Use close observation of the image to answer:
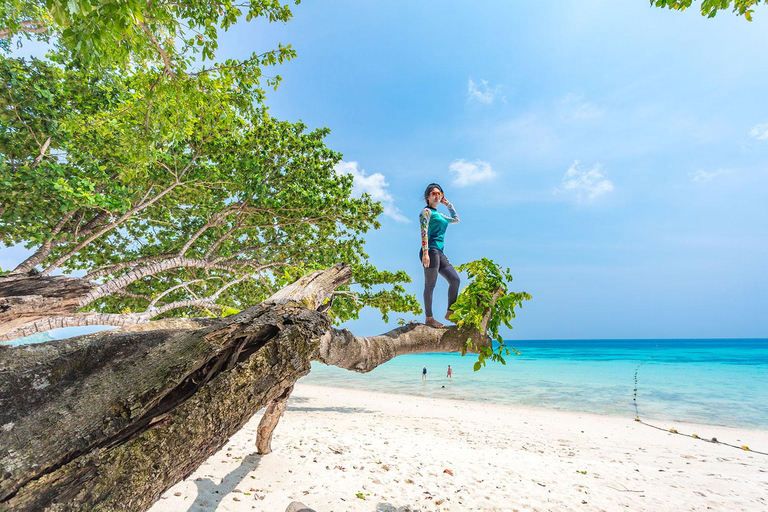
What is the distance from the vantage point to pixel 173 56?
5.24m

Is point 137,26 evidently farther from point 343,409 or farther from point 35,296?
point 343,409

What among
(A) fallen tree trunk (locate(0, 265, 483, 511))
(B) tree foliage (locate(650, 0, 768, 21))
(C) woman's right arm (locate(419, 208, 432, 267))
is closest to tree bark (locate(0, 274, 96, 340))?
(A) fallen tree trunk (locate(0, 265, 483, 511))

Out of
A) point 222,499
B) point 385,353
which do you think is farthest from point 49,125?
point 385,353

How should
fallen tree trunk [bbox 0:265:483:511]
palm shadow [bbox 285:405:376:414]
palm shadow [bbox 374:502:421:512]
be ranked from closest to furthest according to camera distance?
fallen tree trunk [bbox 0:265:483:511], palm shadow [bbox 374:502:421:512], palm shadow [bbox 285:405:376:414]

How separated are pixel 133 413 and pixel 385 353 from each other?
2604 millimetres

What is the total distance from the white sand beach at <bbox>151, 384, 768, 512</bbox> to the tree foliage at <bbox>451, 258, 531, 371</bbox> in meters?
2.56

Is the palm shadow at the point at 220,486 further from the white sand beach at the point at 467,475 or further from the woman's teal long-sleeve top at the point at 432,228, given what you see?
the woman's teal long-sleeve top at the point at 432,228

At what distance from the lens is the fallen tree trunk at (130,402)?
1.10 meters

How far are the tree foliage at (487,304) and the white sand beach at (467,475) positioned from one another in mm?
2559

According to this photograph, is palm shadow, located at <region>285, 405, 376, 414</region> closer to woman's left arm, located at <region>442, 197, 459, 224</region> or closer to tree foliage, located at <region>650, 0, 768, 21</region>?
woman's left arm, located at <region>442, 197, 459, 224</region>

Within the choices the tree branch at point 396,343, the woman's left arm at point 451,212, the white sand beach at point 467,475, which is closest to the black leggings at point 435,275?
the tree branch at point 396,343

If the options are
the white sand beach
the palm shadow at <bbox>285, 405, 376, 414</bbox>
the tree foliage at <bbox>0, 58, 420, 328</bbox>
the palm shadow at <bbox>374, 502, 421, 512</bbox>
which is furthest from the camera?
the palm shadow at <bbox>285, 405, 376, 414</bbox>

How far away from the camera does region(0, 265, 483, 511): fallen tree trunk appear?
3.60 feet

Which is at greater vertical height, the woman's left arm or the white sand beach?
the woman's left arm
